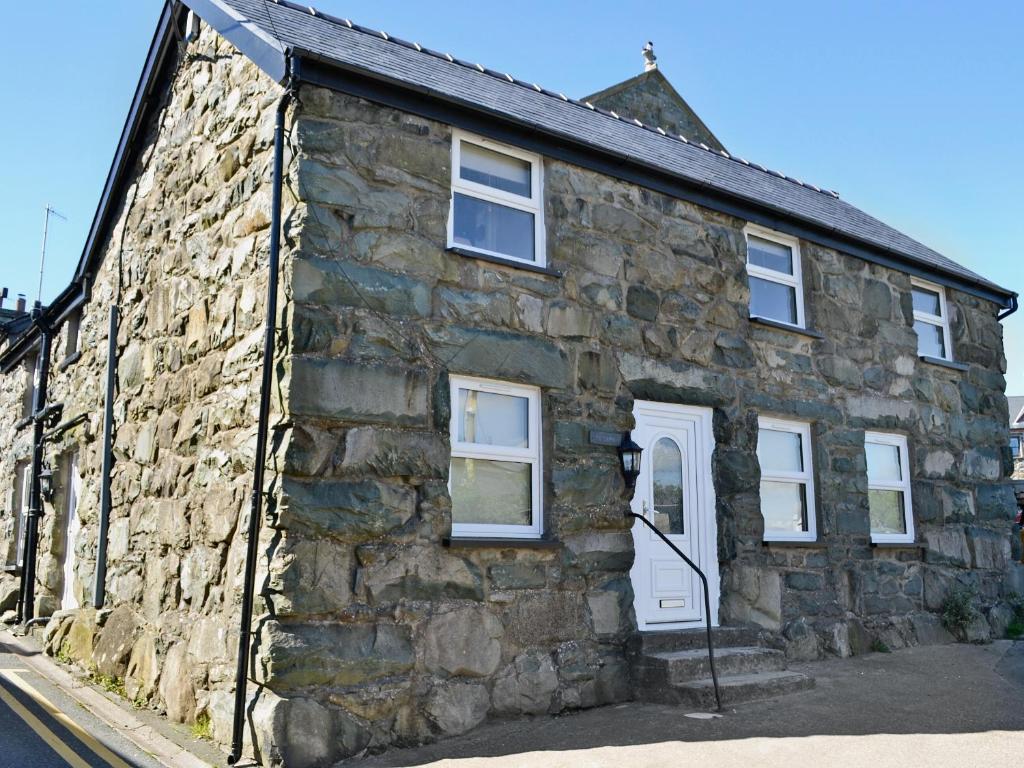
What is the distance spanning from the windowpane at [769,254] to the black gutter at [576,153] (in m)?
0.21

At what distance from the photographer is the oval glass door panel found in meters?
8.59

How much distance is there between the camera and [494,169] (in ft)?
26.8

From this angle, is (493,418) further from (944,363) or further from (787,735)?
(944,363)

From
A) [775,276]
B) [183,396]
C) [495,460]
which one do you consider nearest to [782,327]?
[775,276]

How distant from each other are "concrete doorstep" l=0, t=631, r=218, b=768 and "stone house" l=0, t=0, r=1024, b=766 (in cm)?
23

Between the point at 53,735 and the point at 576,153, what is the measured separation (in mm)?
6406

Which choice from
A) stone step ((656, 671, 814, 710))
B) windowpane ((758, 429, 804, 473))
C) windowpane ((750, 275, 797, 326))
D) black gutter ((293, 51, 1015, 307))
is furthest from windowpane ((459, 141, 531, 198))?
stone step ((656, 671, 814, 710))

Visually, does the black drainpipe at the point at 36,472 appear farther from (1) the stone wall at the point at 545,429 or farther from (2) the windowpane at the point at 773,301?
(2) the windowpane at the point at 773,301

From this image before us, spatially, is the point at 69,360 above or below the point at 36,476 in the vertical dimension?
above

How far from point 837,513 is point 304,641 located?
6.24 meters

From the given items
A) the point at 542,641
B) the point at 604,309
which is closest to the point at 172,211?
the point at 604,309

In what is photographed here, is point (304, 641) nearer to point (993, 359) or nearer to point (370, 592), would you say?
point (370, 592)

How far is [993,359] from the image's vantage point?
1264cm

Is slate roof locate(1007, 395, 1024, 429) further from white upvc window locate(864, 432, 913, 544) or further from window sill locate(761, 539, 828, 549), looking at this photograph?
window sill locate(761, 539, 828, 549)
